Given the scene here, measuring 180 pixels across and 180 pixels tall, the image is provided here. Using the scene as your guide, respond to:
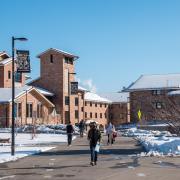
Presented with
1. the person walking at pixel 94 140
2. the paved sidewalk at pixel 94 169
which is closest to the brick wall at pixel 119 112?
the paved sidewalk at pixel 94 169

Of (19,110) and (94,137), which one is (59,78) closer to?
(19,110)

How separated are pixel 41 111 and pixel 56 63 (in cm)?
992

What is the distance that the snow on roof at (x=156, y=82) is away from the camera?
86.6 metres

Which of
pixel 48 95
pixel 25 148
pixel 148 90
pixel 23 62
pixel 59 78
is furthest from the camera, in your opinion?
pixel 148 90

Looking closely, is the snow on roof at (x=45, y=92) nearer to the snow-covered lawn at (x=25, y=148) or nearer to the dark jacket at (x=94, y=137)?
the snow-covered lawn at (x=25, y=148)

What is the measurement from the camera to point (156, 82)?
293 feet

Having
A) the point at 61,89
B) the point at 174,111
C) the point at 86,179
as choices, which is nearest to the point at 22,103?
the point at 61,89

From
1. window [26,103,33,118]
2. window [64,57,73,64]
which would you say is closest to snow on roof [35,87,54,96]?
→ window [26,103,33,118]

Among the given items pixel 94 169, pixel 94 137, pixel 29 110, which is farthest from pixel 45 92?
pixel 94 169

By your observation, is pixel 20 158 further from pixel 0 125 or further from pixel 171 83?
pixel 171 83

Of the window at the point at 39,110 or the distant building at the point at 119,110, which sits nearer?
the window at the point at 39,110

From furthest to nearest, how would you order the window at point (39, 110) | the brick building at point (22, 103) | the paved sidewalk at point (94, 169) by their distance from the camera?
1. the window at point (39, 110)
2. the brick building at point (22, 103)
3. the paved sidewalk at point (94, 169)

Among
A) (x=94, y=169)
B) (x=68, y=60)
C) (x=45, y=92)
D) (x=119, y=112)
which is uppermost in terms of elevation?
(x=68, y=60)

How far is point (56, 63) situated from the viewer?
262ft
